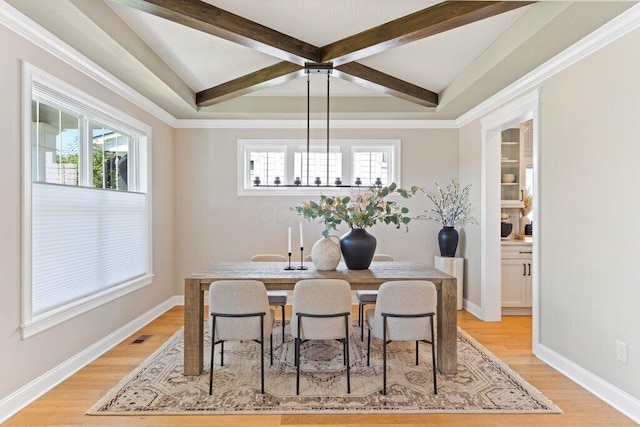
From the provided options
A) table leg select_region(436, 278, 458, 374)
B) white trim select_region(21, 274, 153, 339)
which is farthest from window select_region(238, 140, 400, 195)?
table leg select_region(436, 278, 458, 374)

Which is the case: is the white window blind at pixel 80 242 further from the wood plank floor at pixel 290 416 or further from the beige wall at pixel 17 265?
the wood plank floor at pixel 290 416

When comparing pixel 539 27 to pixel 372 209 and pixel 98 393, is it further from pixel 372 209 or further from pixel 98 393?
pixel 98 393

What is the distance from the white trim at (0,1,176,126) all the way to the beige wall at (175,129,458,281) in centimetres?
121

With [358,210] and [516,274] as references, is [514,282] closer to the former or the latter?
[516,274]

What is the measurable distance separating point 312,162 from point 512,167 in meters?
2.72

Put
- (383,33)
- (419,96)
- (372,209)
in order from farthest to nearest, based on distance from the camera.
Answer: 1. (419,96)
2. (372,209)
3. (383,33)

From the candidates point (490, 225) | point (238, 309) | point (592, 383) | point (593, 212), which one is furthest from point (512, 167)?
point (238, 309)

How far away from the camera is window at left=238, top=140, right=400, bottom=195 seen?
538 centimetres

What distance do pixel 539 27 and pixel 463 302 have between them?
Result: 3493mm

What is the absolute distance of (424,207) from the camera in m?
5.42

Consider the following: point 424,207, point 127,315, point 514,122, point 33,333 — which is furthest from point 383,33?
point 127,315

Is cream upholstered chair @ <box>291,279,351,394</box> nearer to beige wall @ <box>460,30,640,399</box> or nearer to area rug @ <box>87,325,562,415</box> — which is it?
area rug @ <box>87,325,562,415</box>

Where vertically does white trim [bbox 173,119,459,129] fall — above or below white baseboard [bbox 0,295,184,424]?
above

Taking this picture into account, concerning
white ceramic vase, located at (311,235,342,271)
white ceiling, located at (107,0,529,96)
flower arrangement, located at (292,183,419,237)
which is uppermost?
white ceiling, located at (107,0,529,96)
